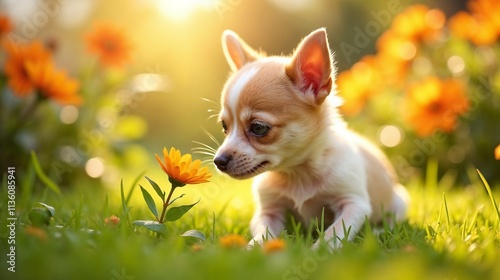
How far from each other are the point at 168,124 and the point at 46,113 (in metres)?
5.13

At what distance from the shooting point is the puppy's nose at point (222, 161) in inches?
90.7

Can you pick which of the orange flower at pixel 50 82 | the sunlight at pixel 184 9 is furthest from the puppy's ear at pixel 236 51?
the sunlight at pixel 184 9

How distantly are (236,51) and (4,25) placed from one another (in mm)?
1850

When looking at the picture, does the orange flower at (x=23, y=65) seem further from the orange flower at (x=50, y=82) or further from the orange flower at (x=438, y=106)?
the orange flower at (x=438, y=106)

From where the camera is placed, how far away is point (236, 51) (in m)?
2.87

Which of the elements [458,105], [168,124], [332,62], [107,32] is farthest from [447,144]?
[168,124]

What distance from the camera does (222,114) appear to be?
2.55 m

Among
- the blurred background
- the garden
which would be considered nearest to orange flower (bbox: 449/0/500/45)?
the garden

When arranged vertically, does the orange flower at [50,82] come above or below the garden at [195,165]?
above

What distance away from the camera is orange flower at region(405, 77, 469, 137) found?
12.6 feet

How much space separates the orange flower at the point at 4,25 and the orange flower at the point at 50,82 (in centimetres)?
48

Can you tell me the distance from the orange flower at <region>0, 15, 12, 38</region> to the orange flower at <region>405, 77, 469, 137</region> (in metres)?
3.16

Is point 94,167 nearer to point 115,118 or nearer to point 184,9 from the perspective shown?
point 115,118

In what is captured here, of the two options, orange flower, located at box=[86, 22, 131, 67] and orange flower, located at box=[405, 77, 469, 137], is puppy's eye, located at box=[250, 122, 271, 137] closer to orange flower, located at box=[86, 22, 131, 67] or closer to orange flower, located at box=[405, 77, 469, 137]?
orange flower, located at box=[405, 77, 469, 137]
